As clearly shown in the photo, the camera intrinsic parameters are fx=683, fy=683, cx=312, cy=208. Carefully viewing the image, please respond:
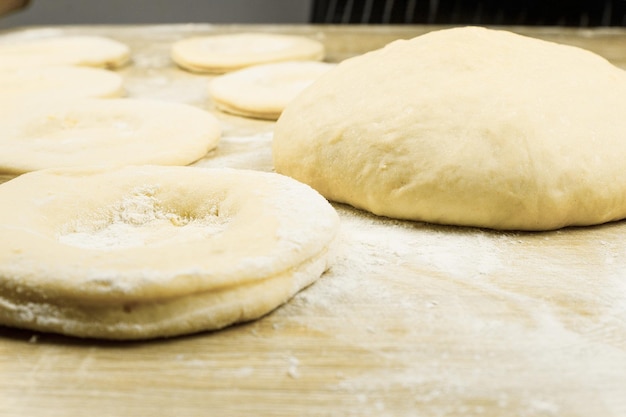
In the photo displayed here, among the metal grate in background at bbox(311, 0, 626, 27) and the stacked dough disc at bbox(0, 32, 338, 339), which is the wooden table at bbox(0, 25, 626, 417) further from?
the metal grate in background at bbox(311, 0, 626, 27)

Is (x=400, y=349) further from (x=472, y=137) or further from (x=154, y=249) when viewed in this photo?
(x=472, y=137)

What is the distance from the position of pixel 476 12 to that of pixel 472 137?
9.18ft

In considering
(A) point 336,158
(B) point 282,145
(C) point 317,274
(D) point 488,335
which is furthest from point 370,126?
(D) point 488,335

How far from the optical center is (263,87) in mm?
2219

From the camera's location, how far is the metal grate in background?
367cm

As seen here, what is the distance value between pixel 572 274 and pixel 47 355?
2.81 ft

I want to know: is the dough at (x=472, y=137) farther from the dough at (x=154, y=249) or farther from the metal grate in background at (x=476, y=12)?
the metal grate in background at (x=476, y=12)

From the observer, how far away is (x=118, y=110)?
1.97 metres

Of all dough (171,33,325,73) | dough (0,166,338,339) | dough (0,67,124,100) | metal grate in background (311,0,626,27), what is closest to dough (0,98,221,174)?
dough (0,67,124,100)

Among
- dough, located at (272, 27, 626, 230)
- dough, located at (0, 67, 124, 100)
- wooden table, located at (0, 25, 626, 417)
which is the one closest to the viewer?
wooden table, located at (0, 25, 626, 417)

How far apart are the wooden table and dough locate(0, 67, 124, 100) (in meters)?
1.30

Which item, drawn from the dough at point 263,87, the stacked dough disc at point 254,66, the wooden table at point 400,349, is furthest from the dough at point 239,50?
the wooden table at point 400,349

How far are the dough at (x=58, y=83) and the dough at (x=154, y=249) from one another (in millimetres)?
922

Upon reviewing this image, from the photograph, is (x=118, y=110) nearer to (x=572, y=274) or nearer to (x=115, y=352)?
(x=115, y=352)
